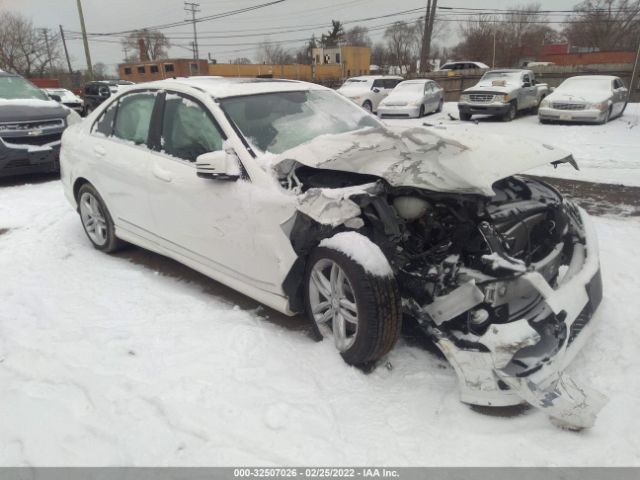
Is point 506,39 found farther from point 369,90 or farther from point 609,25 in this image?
point 369,90

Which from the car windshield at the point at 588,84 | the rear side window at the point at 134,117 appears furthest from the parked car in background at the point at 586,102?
the rear side window at the point at 134,117

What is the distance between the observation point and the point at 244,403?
2443 millimetres

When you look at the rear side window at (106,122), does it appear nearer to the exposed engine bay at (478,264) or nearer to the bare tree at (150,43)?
the exposed engine bay at (478,264)

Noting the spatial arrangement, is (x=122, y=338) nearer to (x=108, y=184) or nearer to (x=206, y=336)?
(x=206, y=336)

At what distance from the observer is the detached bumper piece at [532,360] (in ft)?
6.97

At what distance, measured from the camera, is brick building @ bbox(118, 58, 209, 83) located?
5506 centimetres

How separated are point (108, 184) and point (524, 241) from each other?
354 centimetres

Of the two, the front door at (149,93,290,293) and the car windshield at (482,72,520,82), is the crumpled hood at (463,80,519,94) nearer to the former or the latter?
the car windshield at (482,72,520,82)

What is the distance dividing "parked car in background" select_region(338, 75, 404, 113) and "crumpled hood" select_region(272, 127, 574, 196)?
14410mm

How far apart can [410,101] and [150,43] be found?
2872 inches

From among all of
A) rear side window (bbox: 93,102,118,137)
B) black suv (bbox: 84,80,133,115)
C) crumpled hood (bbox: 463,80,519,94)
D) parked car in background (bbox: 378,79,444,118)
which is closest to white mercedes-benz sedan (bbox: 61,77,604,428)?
rear side window (bbox: 93,102,118,137)

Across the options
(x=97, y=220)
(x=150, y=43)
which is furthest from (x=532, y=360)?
(x=150, y=43)

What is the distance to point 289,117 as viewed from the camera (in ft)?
11.6

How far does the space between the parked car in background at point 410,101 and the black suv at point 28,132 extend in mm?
10375
